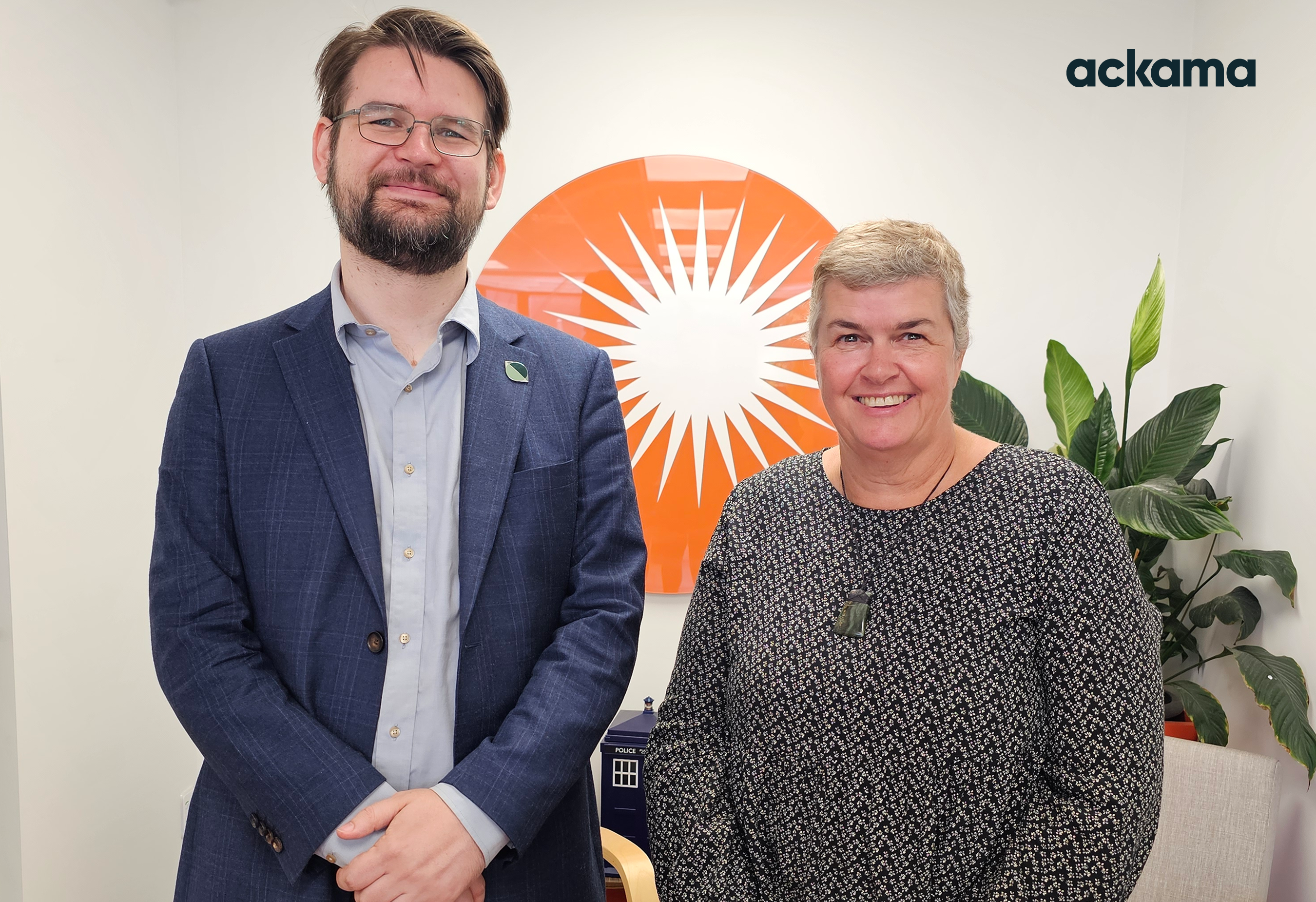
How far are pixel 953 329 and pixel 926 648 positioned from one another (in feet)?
1.59

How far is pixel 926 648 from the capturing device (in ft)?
4.34

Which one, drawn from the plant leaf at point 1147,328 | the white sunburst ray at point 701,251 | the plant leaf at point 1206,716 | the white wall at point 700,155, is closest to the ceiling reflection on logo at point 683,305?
the white sunburst ray at point 701,251

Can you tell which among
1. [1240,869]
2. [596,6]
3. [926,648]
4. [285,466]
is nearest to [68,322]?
[285,466]

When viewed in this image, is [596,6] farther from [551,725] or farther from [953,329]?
[551,725]

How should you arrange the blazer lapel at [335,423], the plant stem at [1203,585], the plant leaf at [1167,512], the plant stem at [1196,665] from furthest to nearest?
the plant stem at [1203,585] → the plant stem at [1196,665] → the plant leaf at [1167,512] → the blazer lapel at [335,423]

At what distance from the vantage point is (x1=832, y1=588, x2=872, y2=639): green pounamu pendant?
1357 millimetres

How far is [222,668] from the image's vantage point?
1.32m

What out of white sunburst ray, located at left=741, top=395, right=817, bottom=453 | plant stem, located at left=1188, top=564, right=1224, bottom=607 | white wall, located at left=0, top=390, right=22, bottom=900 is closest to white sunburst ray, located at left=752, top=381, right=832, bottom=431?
white sunburst ray, located at left=741, top=395, right=817, bottom=453

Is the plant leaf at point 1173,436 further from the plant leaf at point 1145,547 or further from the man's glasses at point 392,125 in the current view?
the man's glasses at point 392,125

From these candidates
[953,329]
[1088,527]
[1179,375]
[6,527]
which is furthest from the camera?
[1179,375]

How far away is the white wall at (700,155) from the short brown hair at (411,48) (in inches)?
60.1

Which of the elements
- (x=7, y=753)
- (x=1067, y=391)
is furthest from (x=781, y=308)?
(x=7, y=753)

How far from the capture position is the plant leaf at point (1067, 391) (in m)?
2.60

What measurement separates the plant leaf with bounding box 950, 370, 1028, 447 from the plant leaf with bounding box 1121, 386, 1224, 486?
0.95ft
